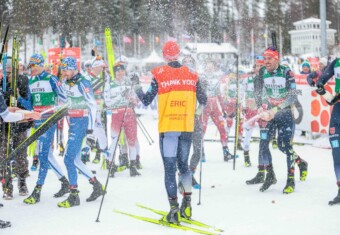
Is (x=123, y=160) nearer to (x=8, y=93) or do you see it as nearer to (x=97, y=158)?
(x=97, y=158)

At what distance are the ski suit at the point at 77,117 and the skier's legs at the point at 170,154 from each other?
1.61 m

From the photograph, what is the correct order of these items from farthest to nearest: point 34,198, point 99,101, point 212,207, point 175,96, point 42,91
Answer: point 99,101, point 42,91, point 34,198, point 212,207, point 175,96

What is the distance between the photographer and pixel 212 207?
6.86 metres

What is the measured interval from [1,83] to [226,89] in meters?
7.17

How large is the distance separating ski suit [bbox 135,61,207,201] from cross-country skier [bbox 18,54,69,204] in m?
2.05

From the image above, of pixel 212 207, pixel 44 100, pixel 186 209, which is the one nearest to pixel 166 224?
pixel 186 209

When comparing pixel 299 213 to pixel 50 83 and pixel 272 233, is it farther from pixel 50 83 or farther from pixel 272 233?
pixel 50 83

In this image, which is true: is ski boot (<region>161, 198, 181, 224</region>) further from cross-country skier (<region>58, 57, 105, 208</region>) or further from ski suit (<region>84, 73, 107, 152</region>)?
ski suit (<region>84, 73, 107, 152</region>)

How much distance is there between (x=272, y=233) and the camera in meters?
5.57

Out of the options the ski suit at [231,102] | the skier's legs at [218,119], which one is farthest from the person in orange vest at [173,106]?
the ski suit at [231,102]

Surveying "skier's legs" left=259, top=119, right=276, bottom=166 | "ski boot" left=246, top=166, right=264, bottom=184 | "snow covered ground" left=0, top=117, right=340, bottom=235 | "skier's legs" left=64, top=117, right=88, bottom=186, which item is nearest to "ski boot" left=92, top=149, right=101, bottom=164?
"snow covered ground" left=0, top=117, right=340, bottom=235

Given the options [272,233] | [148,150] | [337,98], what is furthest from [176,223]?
[148,150]

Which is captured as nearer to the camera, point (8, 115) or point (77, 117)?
point (8, 115)

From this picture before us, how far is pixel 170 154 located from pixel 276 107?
2.26m
